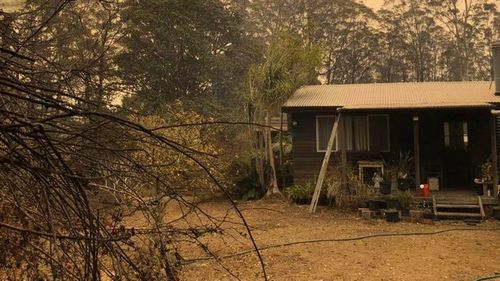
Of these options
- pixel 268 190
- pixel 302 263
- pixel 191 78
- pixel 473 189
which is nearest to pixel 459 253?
pixel 302 263

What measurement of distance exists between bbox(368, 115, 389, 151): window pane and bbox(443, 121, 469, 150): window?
191 cm

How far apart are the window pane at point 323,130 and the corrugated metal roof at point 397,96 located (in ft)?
2.24

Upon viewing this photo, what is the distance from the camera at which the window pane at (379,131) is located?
16.3 m

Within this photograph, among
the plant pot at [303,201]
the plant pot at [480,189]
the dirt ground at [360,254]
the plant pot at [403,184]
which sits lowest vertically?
the dirt ground at [360,254]

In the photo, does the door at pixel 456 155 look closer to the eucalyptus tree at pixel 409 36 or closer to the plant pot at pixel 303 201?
the plant pot at pixel 303 201

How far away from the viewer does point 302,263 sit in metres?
8.48

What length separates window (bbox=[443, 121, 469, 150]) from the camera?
52.2ft

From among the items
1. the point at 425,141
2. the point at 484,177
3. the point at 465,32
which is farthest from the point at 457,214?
the point at 465,32

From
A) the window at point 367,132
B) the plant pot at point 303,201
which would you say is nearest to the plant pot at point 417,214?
the plant pot at point 303,201

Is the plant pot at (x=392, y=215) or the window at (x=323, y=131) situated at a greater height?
the window at (x=323, y=131)

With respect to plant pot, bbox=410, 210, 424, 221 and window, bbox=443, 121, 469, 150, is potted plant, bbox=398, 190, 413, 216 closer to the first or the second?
plant pot, bbox=410, 210, 424, 221

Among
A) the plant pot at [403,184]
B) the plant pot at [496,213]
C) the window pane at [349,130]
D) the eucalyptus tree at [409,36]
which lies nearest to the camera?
the plant pot at [496,213]

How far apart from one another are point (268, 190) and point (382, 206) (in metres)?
4.65

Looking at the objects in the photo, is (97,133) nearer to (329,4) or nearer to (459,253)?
(459,253)
